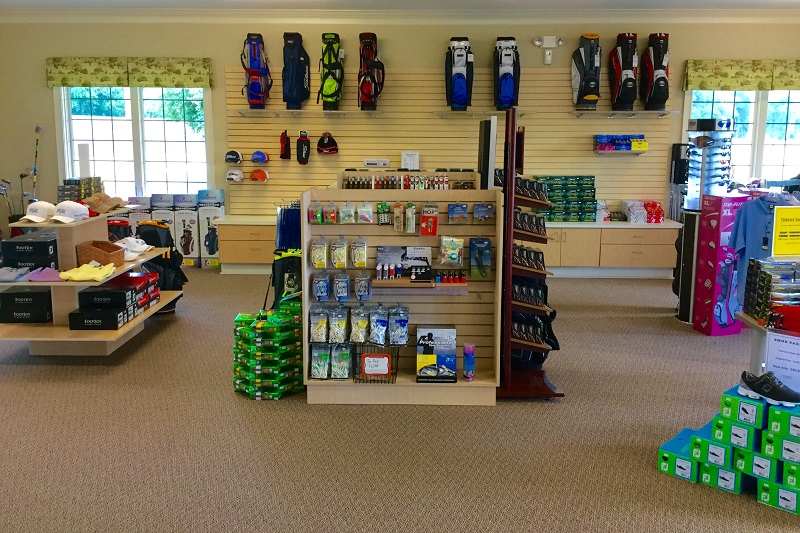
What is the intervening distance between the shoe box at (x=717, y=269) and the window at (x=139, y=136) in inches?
243

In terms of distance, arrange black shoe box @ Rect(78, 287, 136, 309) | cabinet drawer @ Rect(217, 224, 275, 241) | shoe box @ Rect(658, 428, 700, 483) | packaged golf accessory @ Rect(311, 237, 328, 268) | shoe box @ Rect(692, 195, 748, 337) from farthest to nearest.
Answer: cabinet drawer @ Rect(217, 224, 275, 241), shoe box @ Rect(692, 195, 748, 337), black shoe box @ Rect(78, 287, 136, 309), packaged golf accessory @ Rect(311, 237, 328, 268), shoe box @ Rect(658, 428, 700, 483)

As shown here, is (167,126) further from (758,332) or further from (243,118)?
(758,332)

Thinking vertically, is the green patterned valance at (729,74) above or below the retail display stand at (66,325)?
above

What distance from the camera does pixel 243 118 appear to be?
889 cm

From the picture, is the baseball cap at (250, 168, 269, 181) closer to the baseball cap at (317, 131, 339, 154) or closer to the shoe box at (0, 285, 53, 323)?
the baseball cap at (317, 131, 339, 154)

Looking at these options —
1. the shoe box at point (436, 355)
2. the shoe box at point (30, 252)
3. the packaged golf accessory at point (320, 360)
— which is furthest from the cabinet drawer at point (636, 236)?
the shoe box at point (30, 252)

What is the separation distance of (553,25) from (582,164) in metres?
1.75

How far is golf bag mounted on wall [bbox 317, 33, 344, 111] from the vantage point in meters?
8.42

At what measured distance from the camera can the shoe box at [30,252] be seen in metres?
5.25

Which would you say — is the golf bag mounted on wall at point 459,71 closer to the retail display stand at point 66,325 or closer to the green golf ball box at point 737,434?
the retail display stand at point 66,325

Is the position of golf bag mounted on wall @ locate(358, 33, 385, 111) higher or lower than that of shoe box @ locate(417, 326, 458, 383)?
higher

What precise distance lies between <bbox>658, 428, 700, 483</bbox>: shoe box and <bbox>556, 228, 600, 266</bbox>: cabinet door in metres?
4.92

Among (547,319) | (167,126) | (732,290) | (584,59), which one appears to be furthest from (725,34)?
(167,126)

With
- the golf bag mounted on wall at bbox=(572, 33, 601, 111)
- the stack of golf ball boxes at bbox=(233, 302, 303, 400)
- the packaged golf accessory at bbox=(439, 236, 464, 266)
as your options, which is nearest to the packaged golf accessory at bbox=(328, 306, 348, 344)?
the stack of golf ball boxes at bbox=(233, 302, 303, 400)
